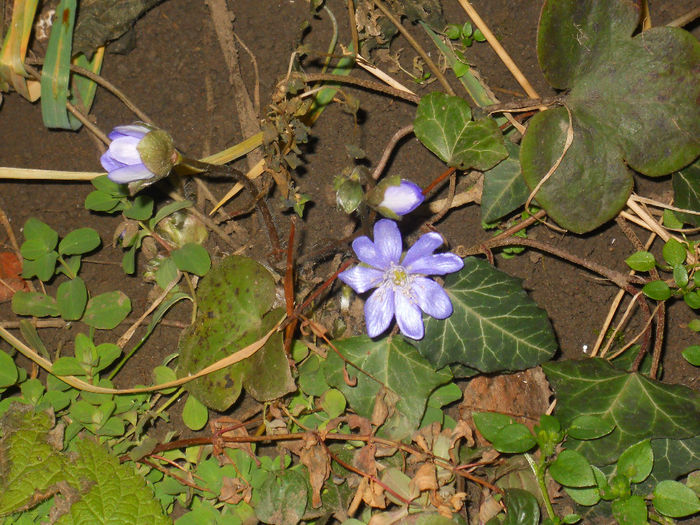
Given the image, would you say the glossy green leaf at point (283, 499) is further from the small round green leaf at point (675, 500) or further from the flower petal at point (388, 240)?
the small round green leaf at point (675, 500)

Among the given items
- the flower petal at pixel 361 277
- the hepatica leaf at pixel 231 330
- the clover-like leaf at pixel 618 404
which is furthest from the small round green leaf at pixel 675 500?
the hepatica leaf at pixel 231 330

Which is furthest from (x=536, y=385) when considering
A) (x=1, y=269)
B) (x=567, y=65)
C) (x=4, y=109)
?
(x=4, y=109)

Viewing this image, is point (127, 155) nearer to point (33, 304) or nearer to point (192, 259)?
point (192, 259)

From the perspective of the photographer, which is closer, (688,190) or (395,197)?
(395,197)

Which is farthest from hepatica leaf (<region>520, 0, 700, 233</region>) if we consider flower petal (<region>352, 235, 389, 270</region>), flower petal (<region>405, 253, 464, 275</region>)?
flower petal (<region>352, 235, 389, 270</region>)

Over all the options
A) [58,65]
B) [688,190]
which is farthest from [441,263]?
[58,65]
